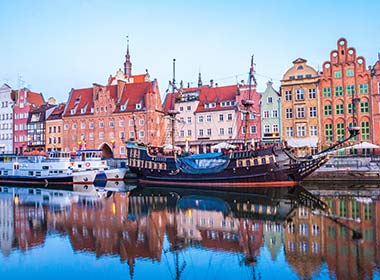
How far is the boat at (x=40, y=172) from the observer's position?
45.1 metres

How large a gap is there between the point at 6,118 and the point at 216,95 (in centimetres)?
4319

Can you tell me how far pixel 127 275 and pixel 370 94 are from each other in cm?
4430

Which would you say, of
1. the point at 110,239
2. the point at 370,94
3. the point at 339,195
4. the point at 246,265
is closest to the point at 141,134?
the point at 370,94

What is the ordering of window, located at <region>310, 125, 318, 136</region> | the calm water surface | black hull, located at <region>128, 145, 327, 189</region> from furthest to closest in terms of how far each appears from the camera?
window, located at <region>310, 125, 318, 136</region> < black hull, located at <region>128, 145, 327, 189</region> < the calm water surface

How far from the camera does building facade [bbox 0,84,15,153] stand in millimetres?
73750

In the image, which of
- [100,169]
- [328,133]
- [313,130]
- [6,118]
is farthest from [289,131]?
[6,118]

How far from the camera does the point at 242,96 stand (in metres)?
54.3

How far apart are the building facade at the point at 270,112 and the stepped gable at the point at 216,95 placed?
4.63 metres

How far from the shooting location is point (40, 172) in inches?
1852

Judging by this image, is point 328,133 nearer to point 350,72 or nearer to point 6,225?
point 350,72

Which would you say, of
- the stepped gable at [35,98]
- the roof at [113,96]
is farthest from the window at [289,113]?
the stepped gable at [35,98]

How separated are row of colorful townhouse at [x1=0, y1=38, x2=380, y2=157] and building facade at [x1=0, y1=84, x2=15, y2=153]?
20cm

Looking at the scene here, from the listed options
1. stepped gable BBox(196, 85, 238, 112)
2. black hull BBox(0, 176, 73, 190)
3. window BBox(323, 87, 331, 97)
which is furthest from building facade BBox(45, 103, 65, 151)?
window BBox(323, 87, 331, 97)

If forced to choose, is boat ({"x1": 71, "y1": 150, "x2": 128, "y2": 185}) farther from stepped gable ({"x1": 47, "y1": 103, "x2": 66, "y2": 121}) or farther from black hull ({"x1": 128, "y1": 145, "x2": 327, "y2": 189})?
stepped gable ({"x1": 47, "y1": 103, "x2": 66, "y2": 121})
